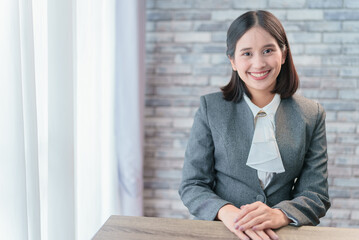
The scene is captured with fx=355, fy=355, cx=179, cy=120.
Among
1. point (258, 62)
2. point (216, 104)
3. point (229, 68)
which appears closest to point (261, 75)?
point (258, 62)

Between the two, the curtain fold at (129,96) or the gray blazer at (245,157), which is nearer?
the gray blazer at (245,157)

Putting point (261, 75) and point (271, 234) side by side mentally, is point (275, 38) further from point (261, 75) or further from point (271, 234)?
point (271, 234)

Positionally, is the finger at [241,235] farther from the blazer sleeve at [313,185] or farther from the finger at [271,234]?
the blazer sleeve at [313,185]

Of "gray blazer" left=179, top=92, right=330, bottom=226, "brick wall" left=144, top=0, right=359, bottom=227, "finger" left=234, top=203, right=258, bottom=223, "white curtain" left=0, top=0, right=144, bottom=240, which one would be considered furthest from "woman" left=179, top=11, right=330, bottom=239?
"brick wall" left=144, top=0, right=359, bottom=227

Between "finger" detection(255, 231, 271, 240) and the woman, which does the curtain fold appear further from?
"finger" detection(255, 231, 271, 240)

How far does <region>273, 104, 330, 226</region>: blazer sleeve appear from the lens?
111cm

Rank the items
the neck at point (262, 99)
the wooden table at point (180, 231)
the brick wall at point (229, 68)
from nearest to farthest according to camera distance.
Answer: the wooden table at point (180, 231), the neck at point (262, 99), the brick wall at point (229, 68)

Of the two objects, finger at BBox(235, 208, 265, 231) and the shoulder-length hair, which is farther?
the shoulder-length hair

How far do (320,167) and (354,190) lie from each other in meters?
1.43

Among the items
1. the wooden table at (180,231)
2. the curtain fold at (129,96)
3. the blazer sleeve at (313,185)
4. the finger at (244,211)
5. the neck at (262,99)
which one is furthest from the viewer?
the curtain fold at (129,96)

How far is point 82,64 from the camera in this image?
4.98ft

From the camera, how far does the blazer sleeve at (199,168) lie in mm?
1207

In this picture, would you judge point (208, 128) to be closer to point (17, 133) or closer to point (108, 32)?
point (17, 133)

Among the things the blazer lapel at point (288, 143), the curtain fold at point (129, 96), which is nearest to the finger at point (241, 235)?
the blazer lapel at point (288, 143)
